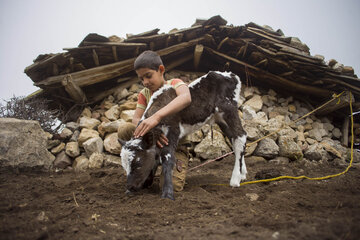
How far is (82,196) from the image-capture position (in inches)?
91.3

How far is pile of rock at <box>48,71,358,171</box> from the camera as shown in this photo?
4275mm

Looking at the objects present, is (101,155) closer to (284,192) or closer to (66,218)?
(66,218)

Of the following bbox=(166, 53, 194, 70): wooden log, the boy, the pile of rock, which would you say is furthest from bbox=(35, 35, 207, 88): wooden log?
the boy

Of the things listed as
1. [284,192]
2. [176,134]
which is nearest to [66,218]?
[176,134]

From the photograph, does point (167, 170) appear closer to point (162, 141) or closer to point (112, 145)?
point (162, 141)

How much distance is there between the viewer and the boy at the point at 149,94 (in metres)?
2.15

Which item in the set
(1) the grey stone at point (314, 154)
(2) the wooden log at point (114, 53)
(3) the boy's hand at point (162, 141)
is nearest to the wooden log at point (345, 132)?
(1) the grey stone at point (314, 154)

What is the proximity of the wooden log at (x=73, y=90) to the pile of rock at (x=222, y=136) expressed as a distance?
0.34 meters

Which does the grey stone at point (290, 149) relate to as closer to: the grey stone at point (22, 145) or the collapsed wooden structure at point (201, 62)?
the collapsed wooden structure at point (201, 62)

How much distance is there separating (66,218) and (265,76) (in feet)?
18.6

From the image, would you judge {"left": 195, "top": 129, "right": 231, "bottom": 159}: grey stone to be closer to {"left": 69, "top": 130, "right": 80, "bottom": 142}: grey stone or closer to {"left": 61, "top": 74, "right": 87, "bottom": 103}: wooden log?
{"left": 69, "top": 130, "right": 80, "bottom": 142}: grey stone

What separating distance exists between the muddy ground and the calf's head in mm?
212

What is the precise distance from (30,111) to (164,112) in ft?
13.0

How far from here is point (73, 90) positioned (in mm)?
4672
